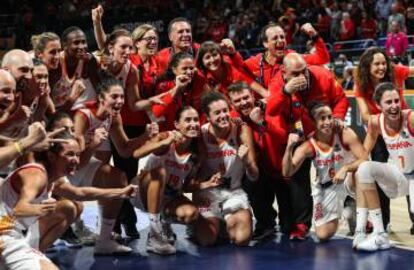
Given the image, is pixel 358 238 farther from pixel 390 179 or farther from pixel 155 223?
pixel 155 223

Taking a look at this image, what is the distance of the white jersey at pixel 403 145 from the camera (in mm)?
5355

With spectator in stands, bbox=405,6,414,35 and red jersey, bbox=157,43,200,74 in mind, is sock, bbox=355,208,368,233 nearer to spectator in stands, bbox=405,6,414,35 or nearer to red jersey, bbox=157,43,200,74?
red jersey, bbox=157,43,200,74

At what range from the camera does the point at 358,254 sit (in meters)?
5.08

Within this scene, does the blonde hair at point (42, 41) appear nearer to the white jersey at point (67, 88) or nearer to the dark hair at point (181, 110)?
the white jersey at point (67, 88)

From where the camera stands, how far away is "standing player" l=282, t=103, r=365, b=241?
5.39 m

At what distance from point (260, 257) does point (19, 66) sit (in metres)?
2.05

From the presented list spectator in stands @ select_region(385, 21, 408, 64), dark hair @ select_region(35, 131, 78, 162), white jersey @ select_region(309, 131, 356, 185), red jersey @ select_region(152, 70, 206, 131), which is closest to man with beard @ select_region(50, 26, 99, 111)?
red jersey @ select_region(152, 70, 206, 131)

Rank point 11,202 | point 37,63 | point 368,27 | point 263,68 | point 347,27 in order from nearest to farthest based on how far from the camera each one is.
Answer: point 11,202 < point 37,63 < point 263,68 < point 368,27 < point 347,27

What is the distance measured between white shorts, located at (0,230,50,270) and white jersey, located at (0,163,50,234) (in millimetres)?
63

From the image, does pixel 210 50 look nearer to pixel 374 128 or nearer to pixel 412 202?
pixel 374 128

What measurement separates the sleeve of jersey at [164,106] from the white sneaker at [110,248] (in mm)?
991

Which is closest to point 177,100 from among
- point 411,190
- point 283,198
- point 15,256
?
point 283,198

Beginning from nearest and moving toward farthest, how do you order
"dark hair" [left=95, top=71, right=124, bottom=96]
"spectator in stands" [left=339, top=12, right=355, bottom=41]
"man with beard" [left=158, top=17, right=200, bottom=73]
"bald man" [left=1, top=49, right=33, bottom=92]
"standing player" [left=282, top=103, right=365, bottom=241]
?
"bald man" [left=1, top=49, right=33, bottom=92] → "dark hair" [left=95, top=71, right=124, bottom=96] → "standing player" [left=282, top=103, right=365, bottom=241] → "man with beard" [left=158, top=17, right=200, bottom=73] → "spectator in stands" [left=339, top=12, right=355, bottom=41]

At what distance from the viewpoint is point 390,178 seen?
17.2 ft
